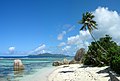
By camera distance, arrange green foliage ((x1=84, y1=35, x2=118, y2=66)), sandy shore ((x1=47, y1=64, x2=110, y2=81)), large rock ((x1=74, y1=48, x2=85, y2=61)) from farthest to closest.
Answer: large rock ((x1=74, y1=48, x2=85, y2=61))
green foliage ((x1=84, y1=35, x2=118, y2=66))
sandy shore ((x1=47, y1=64, x2=110, y2=81))

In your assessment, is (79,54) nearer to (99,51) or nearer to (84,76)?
(99,51)

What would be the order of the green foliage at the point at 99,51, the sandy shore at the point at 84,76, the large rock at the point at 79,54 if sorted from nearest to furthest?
the sandy shore at the point at 84,76 < the green foliage at the point at 99,51 < the large rock at the point at 79,54

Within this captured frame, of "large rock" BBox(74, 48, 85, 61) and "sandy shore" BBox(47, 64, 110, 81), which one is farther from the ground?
"large rock" BBox(74, 48, 85, 61)

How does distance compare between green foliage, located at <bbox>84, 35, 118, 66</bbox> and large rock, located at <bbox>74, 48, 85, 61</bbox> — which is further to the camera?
large rock, located at <bbox>74, 48, 85, 61</bbox>

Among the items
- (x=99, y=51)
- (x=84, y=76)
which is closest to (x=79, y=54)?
(x=99, y=51)

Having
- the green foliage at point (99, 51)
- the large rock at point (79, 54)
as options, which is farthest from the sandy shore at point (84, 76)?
the large rock at point (79, 54)

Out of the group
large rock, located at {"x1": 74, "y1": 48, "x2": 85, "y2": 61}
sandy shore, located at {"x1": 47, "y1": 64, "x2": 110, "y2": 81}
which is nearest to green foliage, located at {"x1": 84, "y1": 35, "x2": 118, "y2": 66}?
sandy shore, located at {"x1": 47, "y1": 64, "x2": 110, "y2": 81}

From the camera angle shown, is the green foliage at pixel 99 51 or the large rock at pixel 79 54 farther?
the large rock at pixel 79 54

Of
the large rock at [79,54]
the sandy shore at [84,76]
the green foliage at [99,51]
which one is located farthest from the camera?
the large rock at [79,54]

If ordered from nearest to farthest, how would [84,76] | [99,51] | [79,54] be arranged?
[84,76]
[99,51]
[79,54]

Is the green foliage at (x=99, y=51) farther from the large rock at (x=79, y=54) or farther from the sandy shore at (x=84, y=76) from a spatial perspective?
the large rock at (x=79, y=54)

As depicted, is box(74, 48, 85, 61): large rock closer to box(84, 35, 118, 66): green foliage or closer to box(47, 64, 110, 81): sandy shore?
box(84, 35, 118, 66): green foliage

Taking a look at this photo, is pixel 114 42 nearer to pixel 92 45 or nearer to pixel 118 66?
pixel 92 45

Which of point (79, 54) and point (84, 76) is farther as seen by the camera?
point (79, 54)
